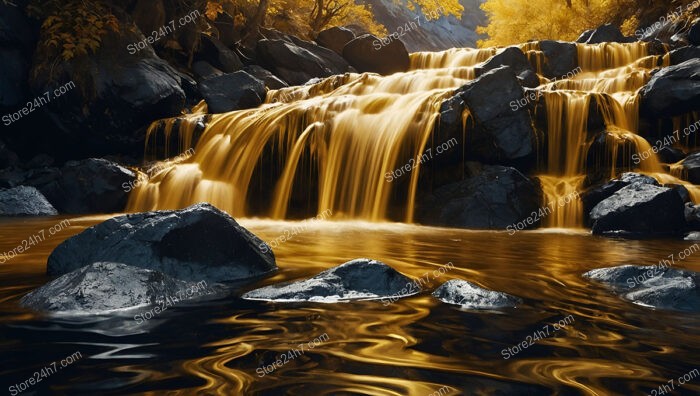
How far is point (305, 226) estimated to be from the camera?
34.0 ft

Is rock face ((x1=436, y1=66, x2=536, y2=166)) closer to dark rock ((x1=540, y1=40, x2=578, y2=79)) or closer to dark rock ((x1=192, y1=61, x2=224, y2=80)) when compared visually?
dark rock ((x1=540, y1=40, x2=578, y2=79))

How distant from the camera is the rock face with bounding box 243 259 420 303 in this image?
13.5 feet

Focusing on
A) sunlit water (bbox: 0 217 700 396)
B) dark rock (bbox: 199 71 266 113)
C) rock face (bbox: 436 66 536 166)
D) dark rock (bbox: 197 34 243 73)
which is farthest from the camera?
dark rock (bbox: 197 34 243 73)

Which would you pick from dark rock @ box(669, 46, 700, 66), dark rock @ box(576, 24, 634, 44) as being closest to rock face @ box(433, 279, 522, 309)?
dark rock @ box(669, 46, 700, 66)

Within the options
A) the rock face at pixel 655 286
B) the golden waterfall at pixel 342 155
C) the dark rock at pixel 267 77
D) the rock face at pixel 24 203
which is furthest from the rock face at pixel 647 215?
the dark rock at pixel 267 77

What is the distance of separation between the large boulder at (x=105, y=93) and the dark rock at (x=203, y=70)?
3.74 m

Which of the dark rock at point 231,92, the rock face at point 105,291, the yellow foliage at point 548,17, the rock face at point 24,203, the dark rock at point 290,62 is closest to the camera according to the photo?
the rock face at point 105,291

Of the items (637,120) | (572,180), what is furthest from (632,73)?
(572,180)

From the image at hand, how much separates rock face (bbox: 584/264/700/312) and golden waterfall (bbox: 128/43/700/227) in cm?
614

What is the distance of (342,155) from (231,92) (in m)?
5.57

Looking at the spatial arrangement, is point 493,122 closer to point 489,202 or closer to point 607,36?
point 489,202

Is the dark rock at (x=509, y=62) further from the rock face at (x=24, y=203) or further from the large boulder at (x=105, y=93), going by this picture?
the rock face at (x=24, y=203)

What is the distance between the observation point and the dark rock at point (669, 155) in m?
12.2

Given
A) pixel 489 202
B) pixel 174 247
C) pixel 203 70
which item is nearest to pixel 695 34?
pixel 489 202
